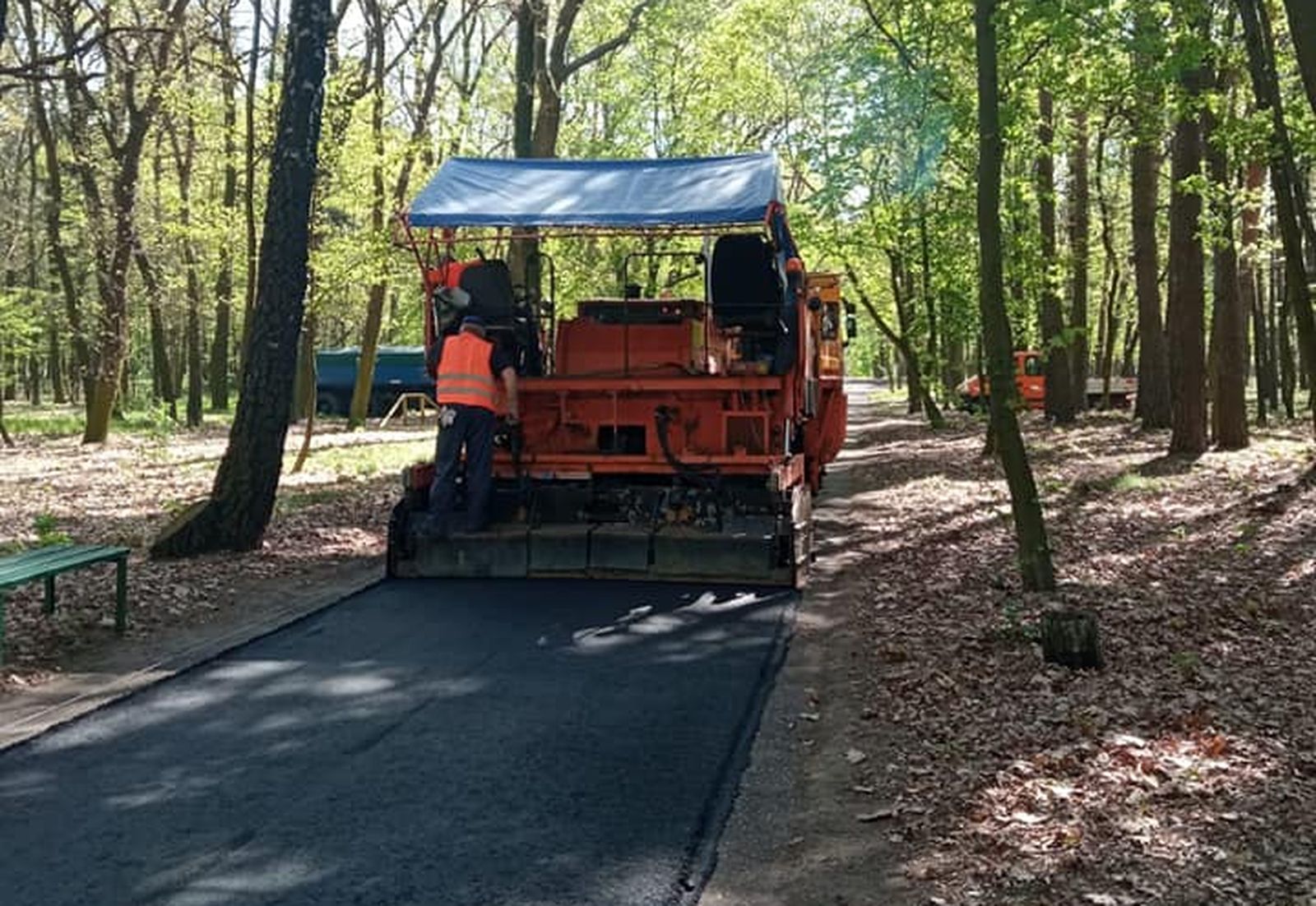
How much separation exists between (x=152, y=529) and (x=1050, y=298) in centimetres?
1925

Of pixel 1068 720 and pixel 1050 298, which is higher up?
pixel 1050 298

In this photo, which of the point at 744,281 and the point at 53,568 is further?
the point at 744,281

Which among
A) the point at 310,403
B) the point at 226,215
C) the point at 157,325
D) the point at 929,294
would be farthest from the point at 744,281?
the point at 157,325

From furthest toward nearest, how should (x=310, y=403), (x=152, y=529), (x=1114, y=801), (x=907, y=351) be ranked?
Answer: (x=907, y=351) < (x=310, y=403) < (x=152, y=529) < (x=1114, y=801)

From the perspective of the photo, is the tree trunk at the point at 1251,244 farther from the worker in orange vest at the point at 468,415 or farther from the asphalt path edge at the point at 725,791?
the asphalt path edge at the point at 725,791

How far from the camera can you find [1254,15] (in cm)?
1137

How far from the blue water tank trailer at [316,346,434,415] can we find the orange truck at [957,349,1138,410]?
2036 centimetres

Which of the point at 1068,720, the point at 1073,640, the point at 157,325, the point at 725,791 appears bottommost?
the point at 725,791

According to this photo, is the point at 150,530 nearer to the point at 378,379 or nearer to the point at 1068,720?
the point at 1068,720

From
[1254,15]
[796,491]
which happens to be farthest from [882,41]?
[796,491]

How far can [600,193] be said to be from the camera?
34.2 feet

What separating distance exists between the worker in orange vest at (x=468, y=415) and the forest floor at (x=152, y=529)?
142 centimetres

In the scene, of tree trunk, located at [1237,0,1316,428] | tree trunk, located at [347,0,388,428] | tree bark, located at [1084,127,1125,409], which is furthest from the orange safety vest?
tree bark, located at [1084,127,1125,409]

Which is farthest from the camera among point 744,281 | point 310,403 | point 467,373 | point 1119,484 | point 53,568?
point 310,403
